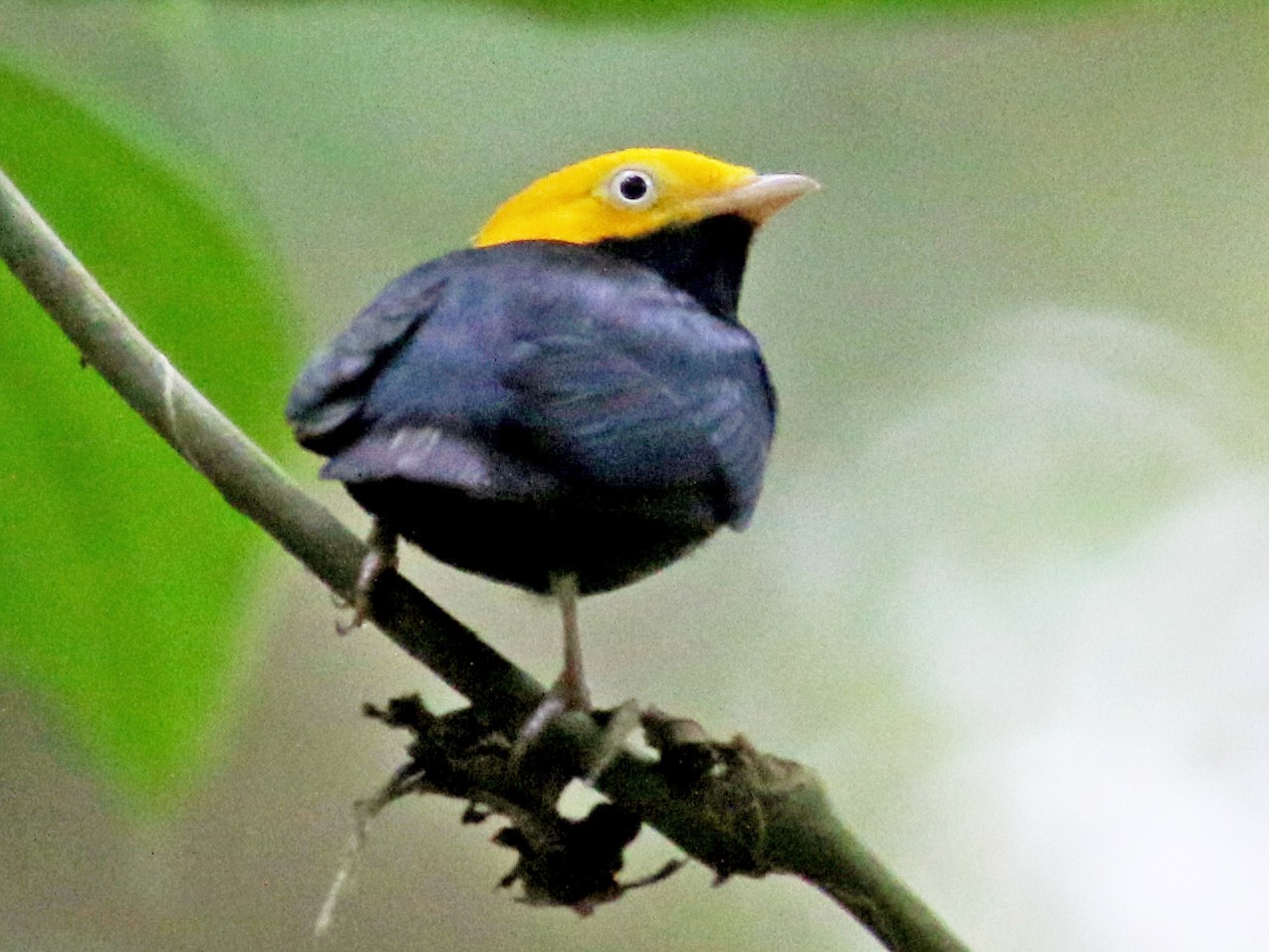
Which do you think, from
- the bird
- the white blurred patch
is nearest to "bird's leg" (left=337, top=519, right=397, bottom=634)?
the bird

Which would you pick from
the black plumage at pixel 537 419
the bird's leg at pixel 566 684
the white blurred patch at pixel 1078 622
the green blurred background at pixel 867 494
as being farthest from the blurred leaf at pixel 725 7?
the white blurred patch at pixel 1078 622

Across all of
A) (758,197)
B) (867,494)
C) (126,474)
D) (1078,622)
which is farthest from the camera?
(867,494)

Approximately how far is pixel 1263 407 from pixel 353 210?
4.14 ft

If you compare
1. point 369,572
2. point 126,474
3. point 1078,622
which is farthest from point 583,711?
point 1078,622

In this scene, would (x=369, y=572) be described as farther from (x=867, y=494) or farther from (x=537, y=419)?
(x=867, y=494)

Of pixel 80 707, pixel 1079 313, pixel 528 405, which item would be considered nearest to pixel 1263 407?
pixel 1079 313

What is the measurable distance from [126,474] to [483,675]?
357 millimetres

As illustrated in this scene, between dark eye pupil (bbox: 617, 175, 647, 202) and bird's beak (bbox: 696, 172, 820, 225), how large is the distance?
0.18ft

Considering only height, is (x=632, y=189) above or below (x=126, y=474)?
above

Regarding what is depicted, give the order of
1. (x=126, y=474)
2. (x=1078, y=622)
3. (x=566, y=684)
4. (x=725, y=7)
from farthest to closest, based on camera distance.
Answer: (x=1078, y=622) → (x=126, y=474) → (x=566, y=684) → (x=725, y=7)

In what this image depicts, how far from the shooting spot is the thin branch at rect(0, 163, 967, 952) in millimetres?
Answer: 838

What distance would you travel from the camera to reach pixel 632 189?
1.38 meters

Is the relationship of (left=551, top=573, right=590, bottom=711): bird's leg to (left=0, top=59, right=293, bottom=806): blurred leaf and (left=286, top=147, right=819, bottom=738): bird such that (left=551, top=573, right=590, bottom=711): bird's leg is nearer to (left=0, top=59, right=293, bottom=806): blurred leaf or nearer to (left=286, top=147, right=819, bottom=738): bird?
(left=286, top=147, right=819, bottom=738): bird

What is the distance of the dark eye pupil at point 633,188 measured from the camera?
137 centimetres
